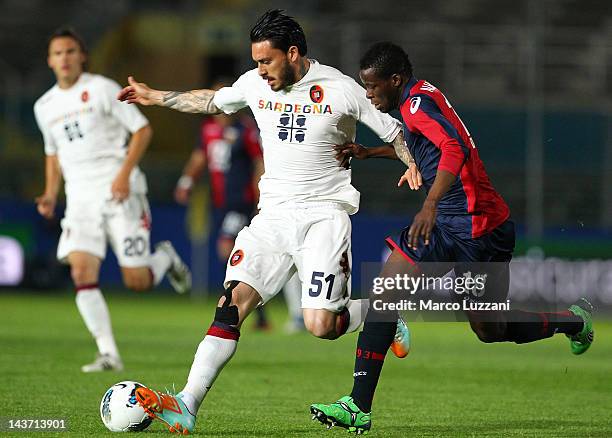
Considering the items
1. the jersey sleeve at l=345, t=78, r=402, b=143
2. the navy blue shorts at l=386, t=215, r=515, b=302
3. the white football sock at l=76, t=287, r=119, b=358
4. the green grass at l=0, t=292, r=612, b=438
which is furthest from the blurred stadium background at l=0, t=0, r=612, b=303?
the jersey sleeve at l=345, t=78, r=402, b=143

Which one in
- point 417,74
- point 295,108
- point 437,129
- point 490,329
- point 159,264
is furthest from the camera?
point 417,74

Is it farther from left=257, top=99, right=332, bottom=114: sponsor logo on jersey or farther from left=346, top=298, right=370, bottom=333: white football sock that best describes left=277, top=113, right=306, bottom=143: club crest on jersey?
left=346, top=298, right=370, bottom=333: white football sock

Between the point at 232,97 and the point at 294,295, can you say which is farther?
the point at 294,295

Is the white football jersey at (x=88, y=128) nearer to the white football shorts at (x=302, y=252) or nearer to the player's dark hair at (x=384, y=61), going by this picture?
the white football shorts at (x=302, y=252)

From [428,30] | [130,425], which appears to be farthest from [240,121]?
[428,30]

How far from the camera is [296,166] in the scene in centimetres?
689

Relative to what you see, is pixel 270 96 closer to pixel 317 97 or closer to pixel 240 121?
pixel 317 97

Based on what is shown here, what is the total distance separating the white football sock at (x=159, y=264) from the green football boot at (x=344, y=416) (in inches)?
151

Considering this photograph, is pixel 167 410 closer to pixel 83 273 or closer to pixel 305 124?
pixel 305 124

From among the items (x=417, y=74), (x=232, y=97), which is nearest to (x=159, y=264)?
(x=232, y=97)

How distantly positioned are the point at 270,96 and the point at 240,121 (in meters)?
7.39

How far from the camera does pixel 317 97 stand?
685 cm

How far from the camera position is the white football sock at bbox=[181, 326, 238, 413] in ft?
20.4

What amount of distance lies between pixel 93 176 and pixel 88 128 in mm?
349
